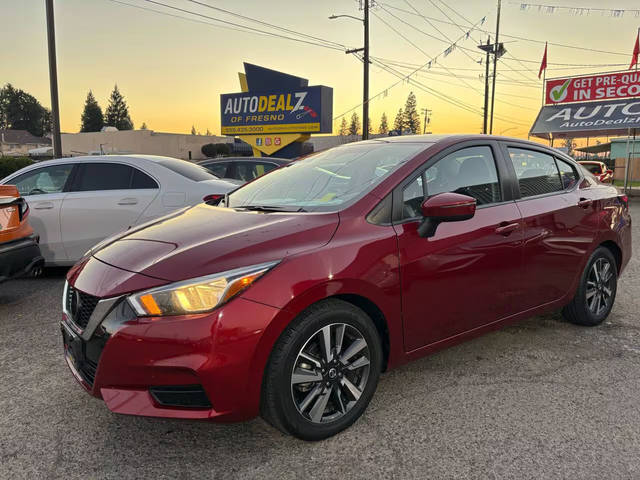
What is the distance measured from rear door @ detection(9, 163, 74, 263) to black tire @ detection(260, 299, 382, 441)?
4.63 meters

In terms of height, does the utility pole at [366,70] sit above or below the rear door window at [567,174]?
above

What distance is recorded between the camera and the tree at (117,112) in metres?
112

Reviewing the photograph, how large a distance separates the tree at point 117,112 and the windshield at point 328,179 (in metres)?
119

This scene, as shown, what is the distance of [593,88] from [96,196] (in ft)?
73.6

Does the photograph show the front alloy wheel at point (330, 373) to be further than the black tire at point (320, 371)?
Yes

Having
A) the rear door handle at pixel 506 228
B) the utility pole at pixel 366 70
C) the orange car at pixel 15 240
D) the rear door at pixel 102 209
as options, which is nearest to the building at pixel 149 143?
the utility pole at pixel 366 70

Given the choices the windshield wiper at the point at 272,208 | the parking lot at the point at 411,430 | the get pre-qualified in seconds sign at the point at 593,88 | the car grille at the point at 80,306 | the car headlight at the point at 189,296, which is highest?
the get pre-qualified in seconds sign at the point at 593,88

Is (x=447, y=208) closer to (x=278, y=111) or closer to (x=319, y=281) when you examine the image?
(x=319, y=281)

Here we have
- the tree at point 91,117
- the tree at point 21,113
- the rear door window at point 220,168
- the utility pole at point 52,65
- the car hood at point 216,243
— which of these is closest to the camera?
the car hood at point 216,243

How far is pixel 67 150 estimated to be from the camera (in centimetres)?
6638

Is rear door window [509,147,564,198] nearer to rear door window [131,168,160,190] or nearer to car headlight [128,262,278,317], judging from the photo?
car headlight [128,262,278,317]

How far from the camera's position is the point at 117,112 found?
114 meters

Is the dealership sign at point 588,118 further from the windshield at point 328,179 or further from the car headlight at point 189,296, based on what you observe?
the car headlight at point 189,296

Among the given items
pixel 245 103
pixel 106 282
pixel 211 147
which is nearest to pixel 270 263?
pixel 106 282
